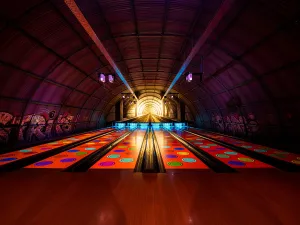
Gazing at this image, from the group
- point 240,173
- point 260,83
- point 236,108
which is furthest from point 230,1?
point 236,108

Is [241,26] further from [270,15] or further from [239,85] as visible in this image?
[239,85]

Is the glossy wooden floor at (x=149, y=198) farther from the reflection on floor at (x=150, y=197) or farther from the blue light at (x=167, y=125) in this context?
the blue light at (x=167, y=125)

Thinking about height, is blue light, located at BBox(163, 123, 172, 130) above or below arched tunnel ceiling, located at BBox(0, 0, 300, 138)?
below

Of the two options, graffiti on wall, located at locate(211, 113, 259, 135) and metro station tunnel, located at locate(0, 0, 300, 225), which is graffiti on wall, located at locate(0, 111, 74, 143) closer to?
metro station tunnel, located at locate(0, 0, 300, 225)

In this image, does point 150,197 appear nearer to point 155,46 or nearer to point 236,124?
point 155,46

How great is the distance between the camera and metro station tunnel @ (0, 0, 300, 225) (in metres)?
2.55

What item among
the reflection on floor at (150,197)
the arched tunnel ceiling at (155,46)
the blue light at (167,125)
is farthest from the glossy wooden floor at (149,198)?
the blue light at (167,125)

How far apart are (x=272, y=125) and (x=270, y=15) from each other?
5.48 meters

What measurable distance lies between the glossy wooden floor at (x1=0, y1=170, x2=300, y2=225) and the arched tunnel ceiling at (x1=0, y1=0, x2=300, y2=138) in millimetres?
4733

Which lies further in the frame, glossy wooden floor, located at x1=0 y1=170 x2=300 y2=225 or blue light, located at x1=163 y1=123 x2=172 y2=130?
blue light, located at x1=163 y1=123 x2=172 y2=130

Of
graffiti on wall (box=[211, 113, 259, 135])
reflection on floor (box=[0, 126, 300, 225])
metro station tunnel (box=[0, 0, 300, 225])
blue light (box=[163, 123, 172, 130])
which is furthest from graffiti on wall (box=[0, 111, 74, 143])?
graffiti on wall (box=[211, 113, 259, 135])

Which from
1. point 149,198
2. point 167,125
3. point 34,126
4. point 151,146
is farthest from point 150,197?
point 167,125

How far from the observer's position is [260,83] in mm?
7359

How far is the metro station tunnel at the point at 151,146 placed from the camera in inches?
101
